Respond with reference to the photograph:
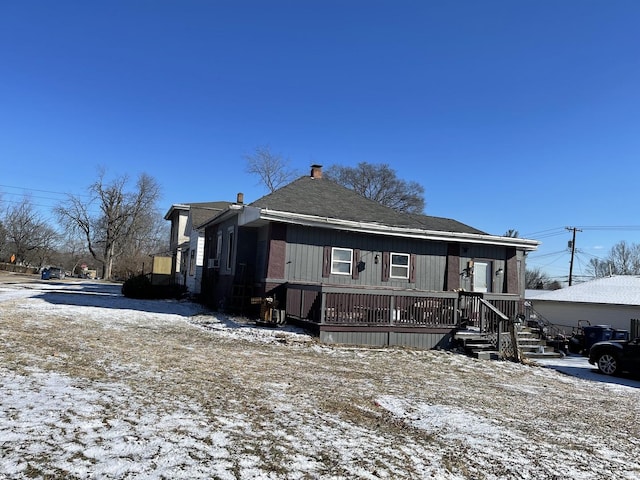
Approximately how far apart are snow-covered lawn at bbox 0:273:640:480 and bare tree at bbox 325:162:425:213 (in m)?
45.4

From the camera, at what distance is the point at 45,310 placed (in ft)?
43.7

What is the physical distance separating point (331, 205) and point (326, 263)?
2536mm

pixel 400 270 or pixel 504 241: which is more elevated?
pixel 504 241

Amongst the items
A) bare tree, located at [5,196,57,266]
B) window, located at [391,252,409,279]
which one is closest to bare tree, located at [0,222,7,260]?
bare tree, located at [5,196,57,266]

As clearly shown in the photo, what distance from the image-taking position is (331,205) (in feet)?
55.5

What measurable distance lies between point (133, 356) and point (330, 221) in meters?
8.28

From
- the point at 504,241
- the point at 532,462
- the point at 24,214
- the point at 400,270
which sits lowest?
the point at 532,462

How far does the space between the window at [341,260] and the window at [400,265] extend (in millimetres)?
Result: 1715

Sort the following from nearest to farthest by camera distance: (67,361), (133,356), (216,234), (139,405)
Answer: (139,405) < (67,361) < (133,356) < (216,234)

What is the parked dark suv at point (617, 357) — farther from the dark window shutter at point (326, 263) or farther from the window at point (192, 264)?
the window at point (192, 264)

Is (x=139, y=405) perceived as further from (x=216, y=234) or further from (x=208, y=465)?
(x=216, y=234)

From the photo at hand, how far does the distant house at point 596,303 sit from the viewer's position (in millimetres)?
26469

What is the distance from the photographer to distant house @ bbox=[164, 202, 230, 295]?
2297 cm

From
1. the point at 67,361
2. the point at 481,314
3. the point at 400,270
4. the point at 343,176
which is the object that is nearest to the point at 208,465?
the point at 67,361
